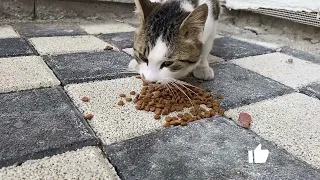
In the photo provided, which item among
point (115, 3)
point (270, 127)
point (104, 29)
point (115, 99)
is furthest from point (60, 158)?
point (115, 3)

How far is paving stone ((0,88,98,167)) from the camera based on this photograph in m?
0.76

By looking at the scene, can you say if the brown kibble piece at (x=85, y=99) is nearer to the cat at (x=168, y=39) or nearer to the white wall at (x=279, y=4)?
the cat at (x=168, y=39)

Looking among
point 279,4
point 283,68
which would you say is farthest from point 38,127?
point 279,4

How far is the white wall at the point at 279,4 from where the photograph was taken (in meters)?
1.90

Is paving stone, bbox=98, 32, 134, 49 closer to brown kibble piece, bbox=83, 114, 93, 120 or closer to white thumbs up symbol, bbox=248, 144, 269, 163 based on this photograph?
brown kibble piece, bbox=83, 114, 93, 120

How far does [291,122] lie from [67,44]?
115 centimetres

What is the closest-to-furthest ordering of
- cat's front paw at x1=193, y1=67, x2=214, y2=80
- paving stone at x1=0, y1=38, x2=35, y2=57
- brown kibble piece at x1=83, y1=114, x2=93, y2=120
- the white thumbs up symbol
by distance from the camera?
the white thumbs up symbol
brown kibble piece at x1=83, y1=114, x2=93, y2=120
cat's front paw at x1=193, y1=67, x2=214, y2=80
paving stone at x1=0, y1=38, x2=35, y2=57

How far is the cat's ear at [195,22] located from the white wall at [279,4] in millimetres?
1125

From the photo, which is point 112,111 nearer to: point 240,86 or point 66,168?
point 66,168

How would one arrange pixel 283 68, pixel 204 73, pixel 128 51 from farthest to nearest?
pixel 128 51 → pixel 283 68 → pixel 204 73

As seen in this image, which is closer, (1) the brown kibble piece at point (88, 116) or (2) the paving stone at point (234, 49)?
(1) the brown kibble piece at point (88, 116)

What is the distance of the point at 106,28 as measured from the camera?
2096 mm

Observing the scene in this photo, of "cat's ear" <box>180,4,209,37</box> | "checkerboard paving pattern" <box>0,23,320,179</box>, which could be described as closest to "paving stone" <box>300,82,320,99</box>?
"checkerboard paving pattern" <box>0,23,320,179</box>

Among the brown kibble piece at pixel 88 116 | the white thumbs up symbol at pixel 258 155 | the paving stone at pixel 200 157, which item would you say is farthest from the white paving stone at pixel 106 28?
the white thumbs up symbol at pixel 258 155
